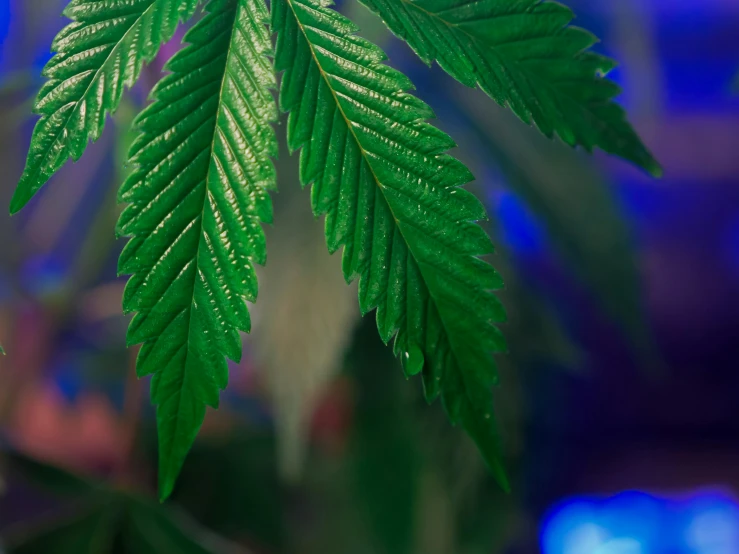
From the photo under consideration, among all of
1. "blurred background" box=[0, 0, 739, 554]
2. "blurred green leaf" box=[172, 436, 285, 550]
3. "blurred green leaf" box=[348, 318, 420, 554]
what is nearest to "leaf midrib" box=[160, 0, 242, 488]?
"blurred background" box=[0, 0, 739, 554]

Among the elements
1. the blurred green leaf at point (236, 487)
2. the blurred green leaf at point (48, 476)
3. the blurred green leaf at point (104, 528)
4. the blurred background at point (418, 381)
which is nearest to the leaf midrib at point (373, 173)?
the blurred background at point (418, 381)

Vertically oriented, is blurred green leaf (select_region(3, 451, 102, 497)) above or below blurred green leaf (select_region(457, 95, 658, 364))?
below

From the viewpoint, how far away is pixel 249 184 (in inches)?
8.9

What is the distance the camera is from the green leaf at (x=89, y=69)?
0.22m

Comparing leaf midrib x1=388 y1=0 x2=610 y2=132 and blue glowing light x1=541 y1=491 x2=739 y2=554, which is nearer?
leaf midrib x1=388 y1=0 x2=610 y2=132

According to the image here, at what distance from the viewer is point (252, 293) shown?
222 millimetres

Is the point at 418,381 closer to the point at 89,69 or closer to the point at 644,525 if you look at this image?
the point at 89,69

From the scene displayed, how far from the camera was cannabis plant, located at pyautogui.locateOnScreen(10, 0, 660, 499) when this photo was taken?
22cm

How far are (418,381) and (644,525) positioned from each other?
1.11 m

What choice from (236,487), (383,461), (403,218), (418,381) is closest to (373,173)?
(403,218)

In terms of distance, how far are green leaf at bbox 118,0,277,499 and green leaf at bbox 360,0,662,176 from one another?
6cm

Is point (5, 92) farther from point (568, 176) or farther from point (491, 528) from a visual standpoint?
point (491, 528)

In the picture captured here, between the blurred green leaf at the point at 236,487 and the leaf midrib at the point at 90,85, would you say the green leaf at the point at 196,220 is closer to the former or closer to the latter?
the leaf midrib at the point at 90,85

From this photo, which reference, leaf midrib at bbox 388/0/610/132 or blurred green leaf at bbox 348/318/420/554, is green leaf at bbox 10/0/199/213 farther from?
blurred green leaf at bbox 348/318/420/554
